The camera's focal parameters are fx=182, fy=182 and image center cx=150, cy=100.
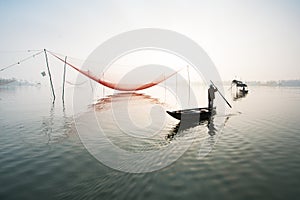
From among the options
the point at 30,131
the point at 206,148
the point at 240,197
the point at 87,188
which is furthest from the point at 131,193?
the point at 30,131

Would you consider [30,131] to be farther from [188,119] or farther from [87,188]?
[188,119]

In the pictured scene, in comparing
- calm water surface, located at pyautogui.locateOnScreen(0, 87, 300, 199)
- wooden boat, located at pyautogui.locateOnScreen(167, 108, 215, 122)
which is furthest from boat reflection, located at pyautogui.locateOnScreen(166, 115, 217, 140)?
calm water surface, located at pyautogui.locateOnScreen(0, 87, 300, 199)

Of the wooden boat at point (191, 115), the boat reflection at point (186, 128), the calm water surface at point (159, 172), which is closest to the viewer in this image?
the calm water surface at point (159, 172)

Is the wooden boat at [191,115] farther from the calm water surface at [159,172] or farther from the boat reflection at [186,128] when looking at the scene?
the calm water surface at [159,172]

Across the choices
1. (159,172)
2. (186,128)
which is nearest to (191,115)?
(186,128)

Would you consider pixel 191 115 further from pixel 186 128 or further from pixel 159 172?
pixel 159 172

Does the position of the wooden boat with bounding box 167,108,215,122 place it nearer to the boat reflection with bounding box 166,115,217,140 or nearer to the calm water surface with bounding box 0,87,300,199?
the boat reflection with bounding box 166,115,217,140

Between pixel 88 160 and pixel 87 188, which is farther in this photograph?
pixel 88 160

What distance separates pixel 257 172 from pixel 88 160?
24.6 feet

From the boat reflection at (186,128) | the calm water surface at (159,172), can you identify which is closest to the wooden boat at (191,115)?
the boat reflection at (186,128)

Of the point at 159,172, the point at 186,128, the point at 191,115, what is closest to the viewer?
the point at 159,172

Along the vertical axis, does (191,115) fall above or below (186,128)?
above

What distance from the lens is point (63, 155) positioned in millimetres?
9523

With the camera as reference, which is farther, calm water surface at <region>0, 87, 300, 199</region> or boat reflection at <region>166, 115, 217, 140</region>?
boat reflection at <region>166, 115, 217, 140</region>
